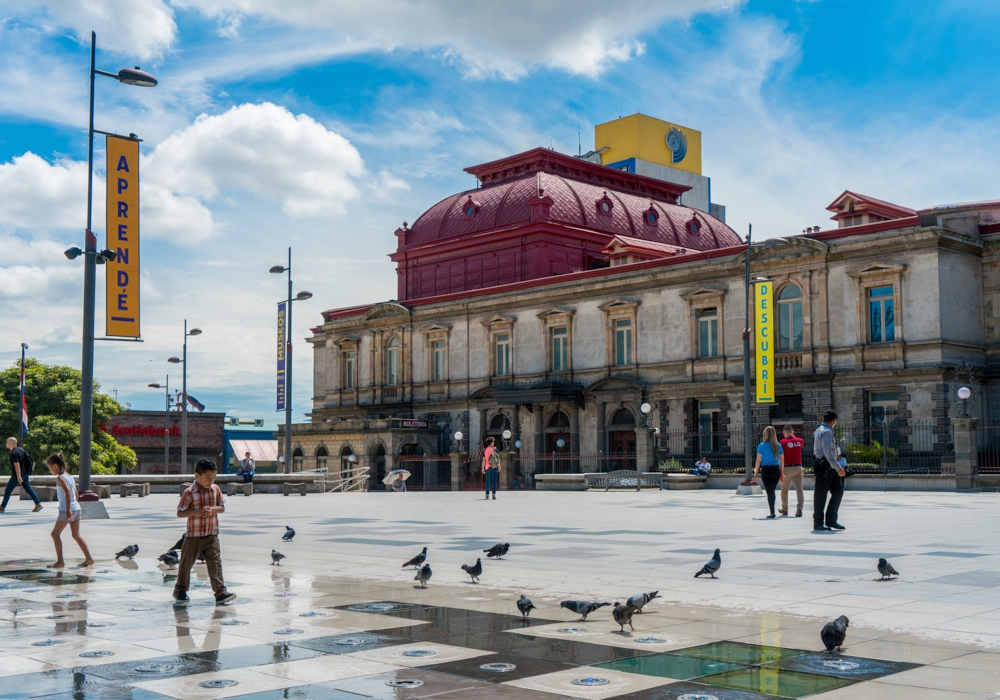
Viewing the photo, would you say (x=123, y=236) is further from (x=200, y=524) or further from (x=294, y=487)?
(x=200, y=524)

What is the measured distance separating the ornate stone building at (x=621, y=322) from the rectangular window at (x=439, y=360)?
13 cm

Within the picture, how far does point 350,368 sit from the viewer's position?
68562mm

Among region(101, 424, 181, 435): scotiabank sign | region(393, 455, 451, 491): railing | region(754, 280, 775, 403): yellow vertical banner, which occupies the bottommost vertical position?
A: region(393, 455, 451, 491): railing

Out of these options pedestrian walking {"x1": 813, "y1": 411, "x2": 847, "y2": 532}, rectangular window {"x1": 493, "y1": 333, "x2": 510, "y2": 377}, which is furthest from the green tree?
pedestrian walking {"x1": 813, "y1": 411, "x2": 847, "y2": 532}

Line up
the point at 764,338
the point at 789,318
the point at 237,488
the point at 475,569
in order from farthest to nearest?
1. the point at 789,318
2. the point at 764,338
3. the point at 237,488
4. the point at 475,569

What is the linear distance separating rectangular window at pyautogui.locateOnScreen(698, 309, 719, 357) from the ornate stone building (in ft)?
0.24

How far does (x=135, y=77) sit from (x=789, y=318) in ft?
109

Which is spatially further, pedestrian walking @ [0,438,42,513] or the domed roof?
the domed roof

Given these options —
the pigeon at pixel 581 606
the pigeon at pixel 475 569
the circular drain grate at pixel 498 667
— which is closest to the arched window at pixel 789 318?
the pigeon at pixel 475 569

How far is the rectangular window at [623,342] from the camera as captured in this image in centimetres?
5312

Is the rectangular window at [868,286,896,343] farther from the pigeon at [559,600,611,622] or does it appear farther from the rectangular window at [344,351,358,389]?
the pigeon at [559,600,611,622]

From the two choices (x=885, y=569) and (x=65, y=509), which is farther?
(x=65, y=509)

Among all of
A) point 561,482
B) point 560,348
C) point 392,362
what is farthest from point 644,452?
point 392,362

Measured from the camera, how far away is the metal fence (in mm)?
40750
